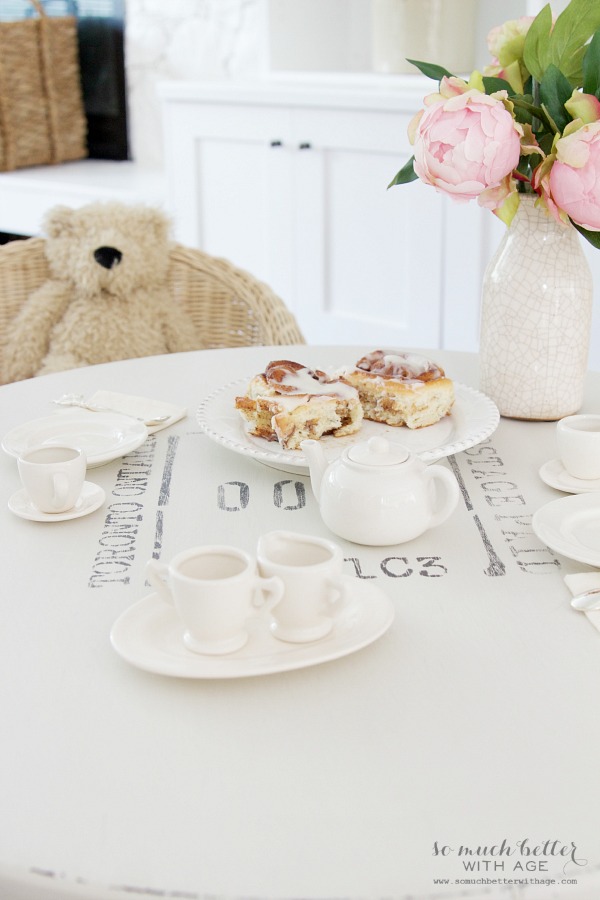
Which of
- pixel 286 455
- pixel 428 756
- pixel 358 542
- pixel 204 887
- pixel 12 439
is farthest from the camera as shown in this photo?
pixel 12 439

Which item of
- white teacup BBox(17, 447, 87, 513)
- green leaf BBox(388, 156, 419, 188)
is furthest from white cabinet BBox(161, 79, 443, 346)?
white teacup BBox(17, 447, 87, 513)

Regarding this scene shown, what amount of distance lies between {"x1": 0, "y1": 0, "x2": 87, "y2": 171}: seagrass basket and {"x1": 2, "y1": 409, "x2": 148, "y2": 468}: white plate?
92.0 inches

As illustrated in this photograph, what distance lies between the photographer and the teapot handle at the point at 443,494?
909 millimetres

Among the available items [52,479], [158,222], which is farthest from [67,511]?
[158,222]

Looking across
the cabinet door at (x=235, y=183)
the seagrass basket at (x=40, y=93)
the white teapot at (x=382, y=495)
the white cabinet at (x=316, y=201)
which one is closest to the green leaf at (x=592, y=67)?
the white teapot at (x=382, y=495)

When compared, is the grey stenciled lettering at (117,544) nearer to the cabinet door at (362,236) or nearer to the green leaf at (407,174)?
the green leaf at (407,174)

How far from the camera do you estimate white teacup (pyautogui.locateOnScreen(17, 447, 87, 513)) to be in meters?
0.96

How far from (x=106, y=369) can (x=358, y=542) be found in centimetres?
69

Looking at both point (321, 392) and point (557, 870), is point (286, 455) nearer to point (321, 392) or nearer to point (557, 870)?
point (321, 392)

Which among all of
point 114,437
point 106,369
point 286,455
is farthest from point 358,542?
point 106,369

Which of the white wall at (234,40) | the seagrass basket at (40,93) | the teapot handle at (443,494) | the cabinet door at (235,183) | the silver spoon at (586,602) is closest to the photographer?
the silver spoon at (586,602)

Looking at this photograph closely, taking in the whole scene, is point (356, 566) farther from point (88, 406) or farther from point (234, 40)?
point (234, 40)

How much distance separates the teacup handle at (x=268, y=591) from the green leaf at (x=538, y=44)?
0.70 meters

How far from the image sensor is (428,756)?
638mm
